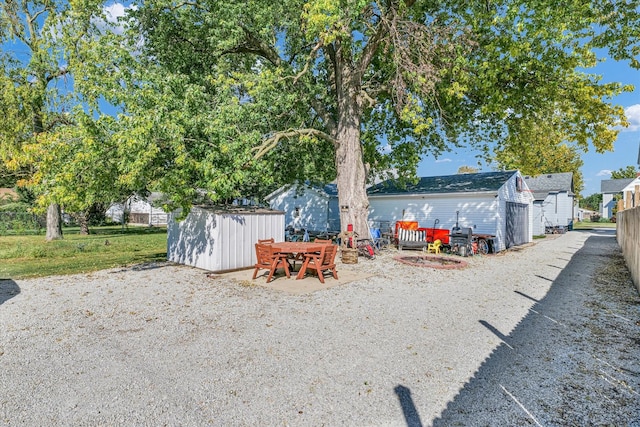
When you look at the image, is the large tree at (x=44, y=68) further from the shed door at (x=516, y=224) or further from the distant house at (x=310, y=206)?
the shed door at (x=516, y=224)

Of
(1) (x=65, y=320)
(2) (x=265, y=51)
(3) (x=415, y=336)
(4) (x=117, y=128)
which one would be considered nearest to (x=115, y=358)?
(1) (x=65, y=320)

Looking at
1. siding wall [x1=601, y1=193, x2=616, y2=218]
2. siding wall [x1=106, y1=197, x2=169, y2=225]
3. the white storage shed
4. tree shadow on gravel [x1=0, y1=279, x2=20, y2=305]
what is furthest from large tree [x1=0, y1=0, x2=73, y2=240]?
siding wall [x1=601, y1=193, x2=616, y2=218]

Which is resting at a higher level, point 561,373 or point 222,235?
point 222,235

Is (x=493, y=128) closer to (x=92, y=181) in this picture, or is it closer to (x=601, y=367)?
(x=601, y=367)

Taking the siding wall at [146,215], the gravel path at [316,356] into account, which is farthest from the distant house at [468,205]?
the siding wall at [146,215]

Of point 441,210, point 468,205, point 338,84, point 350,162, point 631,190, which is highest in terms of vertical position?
point 338,84

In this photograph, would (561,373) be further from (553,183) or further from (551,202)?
(553,183)

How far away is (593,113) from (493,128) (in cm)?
467

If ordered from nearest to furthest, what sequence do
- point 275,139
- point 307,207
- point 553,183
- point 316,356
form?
point 316,356
point 275,139
point 307,207
point 553,183

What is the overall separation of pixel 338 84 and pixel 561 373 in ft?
39.6

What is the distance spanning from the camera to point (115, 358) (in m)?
4.12

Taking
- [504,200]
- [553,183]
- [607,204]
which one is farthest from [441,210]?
[607,204]

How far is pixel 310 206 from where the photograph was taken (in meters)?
21.6

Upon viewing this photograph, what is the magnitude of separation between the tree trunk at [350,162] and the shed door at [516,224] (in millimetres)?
8316
